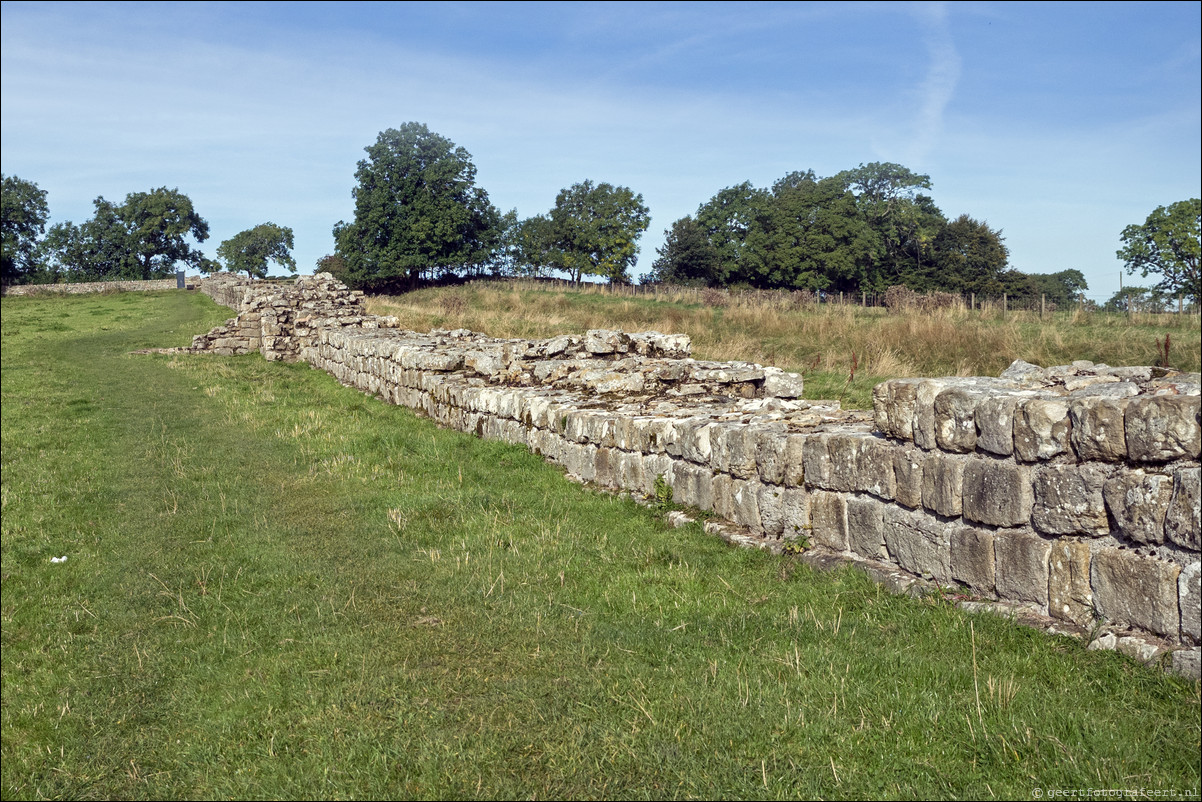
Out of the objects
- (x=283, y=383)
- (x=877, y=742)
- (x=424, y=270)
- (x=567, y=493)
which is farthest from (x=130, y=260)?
(x=877, y=742)

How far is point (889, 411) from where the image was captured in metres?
5.79

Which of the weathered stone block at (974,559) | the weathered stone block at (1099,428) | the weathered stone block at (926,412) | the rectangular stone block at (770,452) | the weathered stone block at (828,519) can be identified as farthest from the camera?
the rectangular stone block at (770,452)

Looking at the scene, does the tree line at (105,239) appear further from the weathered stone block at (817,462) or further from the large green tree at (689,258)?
the weathered stone block at (817,462)

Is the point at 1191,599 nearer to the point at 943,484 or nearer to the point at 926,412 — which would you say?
the point at 943,484

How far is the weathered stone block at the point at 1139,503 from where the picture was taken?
13.9 ft

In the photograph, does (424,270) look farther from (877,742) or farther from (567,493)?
(877,742)

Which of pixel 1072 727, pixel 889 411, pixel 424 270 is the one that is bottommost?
pixel 1072 727

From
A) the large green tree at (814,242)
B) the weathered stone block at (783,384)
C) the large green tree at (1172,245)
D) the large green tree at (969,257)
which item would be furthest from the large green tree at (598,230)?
the weathered stone block at (783,384)

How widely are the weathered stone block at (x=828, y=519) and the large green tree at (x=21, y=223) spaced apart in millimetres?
75353

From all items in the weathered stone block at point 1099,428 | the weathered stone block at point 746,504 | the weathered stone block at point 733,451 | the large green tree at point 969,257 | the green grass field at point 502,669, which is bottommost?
the green grass field at point 502,669

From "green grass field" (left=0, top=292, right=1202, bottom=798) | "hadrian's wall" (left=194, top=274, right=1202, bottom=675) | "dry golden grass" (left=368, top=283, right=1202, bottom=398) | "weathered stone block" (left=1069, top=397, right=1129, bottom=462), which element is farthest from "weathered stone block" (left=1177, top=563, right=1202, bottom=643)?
"dry golden grass" (left=368, top=283, right=1202, bottom=398)

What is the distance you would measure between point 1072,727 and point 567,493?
5584mm

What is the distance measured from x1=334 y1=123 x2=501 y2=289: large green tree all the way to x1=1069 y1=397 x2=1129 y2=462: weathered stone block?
58305mm

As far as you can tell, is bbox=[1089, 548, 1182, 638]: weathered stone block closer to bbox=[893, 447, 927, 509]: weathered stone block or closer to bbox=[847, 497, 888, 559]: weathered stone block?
bbox=[893, 447, 927, 509]: weathered stone block
